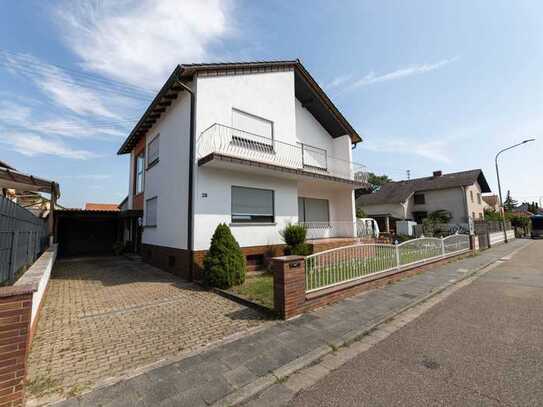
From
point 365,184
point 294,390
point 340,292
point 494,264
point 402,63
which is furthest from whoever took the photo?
point 365,184

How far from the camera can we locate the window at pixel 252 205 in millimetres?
9260

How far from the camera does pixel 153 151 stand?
40.7ft

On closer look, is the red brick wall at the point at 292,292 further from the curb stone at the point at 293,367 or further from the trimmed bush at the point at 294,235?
the trimmed bush at the point at 294,235

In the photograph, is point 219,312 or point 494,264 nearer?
point 219,312

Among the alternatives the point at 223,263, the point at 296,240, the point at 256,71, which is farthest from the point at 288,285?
the point at 256,71

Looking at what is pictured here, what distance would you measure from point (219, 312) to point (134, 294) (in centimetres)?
301

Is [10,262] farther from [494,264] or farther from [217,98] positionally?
[494,264]

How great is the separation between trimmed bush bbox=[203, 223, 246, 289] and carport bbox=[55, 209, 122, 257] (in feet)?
35.7

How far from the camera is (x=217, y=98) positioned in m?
9.22

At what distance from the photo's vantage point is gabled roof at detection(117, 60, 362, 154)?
8.95 m

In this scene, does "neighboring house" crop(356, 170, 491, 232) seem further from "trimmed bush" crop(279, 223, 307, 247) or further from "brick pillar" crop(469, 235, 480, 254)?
"trimmed bush" crop(279, 223, 307, 247)

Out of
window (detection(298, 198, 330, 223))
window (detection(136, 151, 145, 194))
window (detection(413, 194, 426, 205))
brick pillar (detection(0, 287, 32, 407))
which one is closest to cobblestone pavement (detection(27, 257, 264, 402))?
brick pillar (detection(0, 287, 32, 407))

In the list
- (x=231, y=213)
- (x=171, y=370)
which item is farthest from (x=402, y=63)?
(x=171, y=370)

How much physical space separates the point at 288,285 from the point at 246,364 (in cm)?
177
